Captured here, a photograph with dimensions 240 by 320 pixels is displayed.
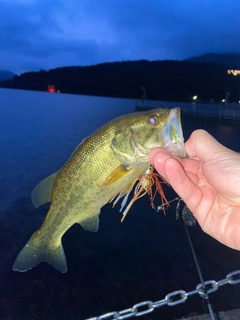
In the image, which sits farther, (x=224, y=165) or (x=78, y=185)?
(x=78, y=185)

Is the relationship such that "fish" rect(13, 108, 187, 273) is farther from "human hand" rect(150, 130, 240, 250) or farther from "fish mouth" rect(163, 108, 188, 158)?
"human hand" rect(150, 130, 240, 250)

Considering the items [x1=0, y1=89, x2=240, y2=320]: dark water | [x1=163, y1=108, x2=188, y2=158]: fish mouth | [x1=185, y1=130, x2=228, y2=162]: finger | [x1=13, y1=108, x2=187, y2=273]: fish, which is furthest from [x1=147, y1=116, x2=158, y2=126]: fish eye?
[x1=0, y1=89, x2=240, y2=320]: dark water

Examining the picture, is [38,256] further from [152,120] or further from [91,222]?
[152,120]

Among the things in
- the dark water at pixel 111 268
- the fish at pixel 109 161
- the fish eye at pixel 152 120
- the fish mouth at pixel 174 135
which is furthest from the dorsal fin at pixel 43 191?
the dark water at pixel 111 268

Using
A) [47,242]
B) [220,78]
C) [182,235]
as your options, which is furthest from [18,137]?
[220,78]

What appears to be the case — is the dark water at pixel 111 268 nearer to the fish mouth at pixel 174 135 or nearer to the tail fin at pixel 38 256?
the tail fin at pixel 38 256

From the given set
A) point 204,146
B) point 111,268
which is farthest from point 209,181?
point 111,268

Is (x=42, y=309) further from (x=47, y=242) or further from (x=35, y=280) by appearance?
(x=47, y=242)
